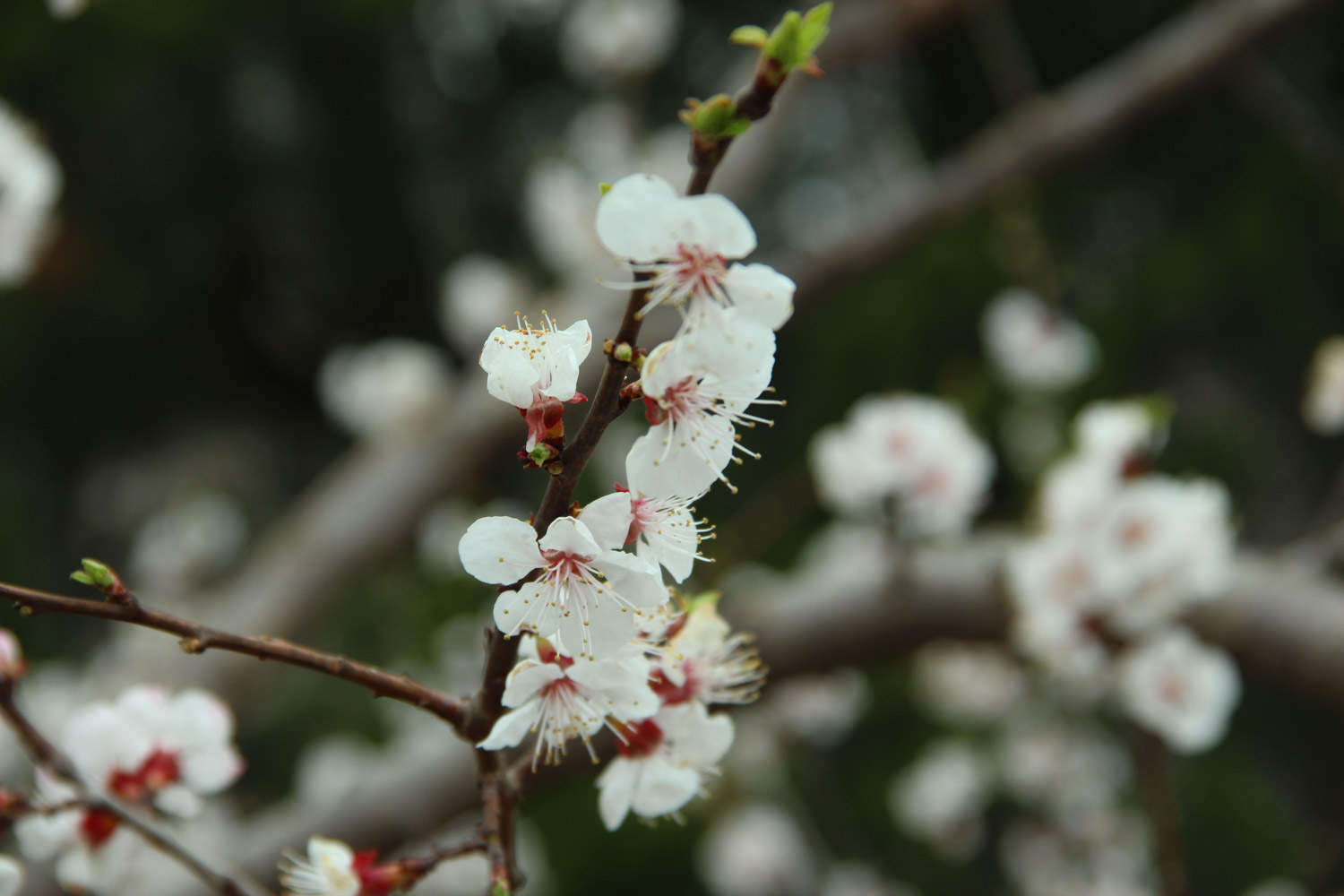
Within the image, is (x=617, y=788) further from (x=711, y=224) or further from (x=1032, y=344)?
(x=1032, y=344)

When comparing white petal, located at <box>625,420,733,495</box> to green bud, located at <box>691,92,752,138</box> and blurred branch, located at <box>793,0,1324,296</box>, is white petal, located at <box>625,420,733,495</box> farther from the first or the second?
blurred branch, located at <box>793,0,1324,296</box>

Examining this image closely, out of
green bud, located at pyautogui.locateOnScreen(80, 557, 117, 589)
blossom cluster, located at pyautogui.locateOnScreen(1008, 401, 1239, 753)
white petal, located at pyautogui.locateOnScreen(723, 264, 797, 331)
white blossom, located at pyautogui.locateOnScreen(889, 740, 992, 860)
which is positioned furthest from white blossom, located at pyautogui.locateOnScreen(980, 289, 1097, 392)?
green bud, located at pyautogui.locateOnScreen(80, 557, 117, 589)

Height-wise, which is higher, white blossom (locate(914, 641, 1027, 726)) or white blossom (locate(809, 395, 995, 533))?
white blossom (locate(914, 641, 1027, 726))

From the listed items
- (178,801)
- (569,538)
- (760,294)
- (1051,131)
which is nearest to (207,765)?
(178,801)

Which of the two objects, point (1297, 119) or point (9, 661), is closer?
point (9, 661)

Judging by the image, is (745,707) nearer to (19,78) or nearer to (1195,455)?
(1195,455)

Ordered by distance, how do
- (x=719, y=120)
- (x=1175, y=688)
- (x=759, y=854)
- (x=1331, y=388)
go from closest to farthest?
(x=719, y=120) → (x=1175, y=688) → (x=1331, y=388) → (x=759, y=854)

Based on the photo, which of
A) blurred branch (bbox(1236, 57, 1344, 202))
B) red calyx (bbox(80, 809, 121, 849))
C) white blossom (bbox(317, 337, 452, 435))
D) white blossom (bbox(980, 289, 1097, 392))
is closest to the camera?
red calyx (bbox(80, 809, 121, 849))
